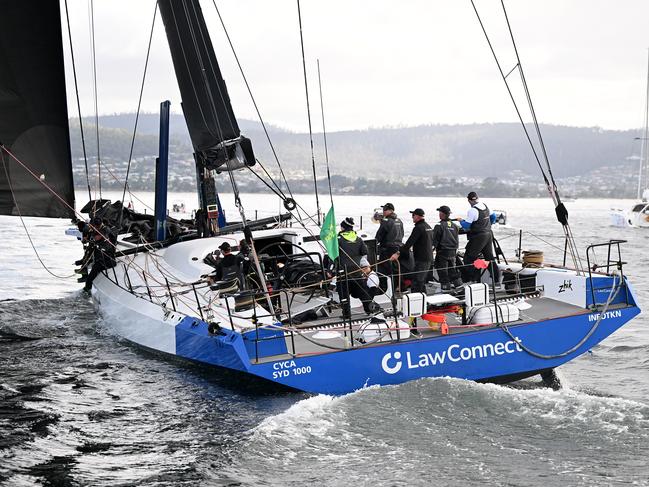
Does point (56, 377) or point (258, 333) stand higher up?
point (258, 333)

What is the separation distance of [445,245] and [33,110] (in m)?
6.65

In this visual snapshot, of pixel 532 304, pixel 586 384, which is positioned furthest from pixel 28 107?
pixel 586 384

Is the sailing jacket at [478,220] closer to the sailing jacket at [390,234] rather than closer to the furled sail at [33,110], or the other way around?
the sailing jacket at [390,234]

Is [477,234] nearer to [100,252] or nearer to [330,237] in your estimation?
[330,237]

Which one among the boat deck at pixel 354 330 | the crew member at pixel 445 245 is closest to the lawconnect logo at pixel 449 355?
the boat deck at pixel 354 330

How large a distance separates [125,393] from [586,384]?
18.3 feet

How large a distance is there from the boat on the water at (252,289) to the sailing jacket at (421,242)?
21.5 inches

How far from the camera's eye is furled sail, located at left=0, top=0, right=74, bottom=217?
1312cm

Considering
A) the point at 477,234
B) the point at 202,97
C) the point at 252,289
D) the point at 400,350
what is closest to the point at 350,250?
the point at 252,289

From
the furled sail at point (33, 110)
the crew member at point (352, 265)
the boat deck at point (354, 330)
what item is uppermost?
the furled sail at point (33, 110)

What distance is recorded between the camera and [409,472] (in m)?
7.11

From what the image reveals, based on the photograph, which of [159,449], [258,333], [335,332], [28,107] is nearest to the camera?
[159,449]

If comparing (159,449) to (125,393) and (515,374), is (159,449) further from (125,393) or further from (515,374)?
(515,374)

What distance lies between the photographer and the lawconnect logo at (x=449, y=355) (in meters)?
8.72
